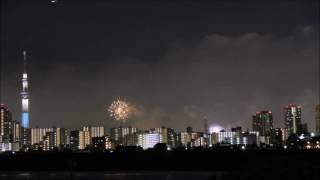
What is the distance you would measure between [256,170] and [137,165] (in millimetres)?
124353

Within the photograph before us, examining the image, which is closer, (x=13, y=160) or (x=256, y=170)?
(x=256, y=170)

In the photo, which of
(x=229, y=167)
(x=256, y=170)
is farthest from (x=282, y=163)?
(x=229, y=167)

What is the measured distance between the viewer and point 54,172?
177250 millimetres

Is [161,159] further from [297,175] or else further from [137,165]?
[297,175]

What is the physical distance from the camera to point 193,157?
172 m

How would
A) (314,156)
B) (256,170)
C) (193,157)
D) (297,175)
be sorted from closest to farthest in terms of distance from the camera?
(297,175), (256,170), (314,156), (193,157)

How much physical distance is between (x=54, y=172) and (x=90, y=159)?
1013 cm

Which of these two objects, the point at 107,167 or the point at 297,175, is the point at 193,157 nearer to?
the point at 107,167

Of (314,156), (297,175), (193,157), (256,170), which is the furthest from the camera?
(193,157)

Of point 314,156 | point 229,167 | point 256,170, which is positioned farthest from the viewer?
point 229,167

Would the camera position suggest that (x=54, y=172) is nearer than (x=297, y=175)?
No

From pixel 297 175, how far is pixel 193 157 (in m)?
126

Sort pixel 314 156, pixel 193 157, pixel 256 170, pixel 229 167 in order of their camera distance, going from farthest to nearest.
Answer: pixel 193 157 → pixel 229 167 → pixel 314 156 → pixel 256 170

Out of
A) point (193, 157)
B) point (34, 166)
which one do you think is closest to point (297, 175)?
point (193, 157)
